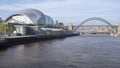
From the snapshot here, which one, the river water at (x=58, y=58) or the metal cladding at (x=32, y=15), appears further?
the metal cladding at (x=32, y=15)

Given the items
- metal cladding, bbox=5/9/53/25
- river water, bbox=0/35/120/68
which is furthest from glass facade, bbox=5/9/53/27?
river water, bbox=0/35/120/68

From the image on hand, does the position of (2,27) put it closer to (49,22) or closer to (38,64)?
(38,64)

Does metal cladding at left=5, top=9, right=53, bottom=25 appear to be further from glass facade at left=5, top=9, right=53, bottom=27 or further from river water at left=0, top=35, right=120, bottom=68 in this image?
river water at left=0, top=35, right=120, bottom=68

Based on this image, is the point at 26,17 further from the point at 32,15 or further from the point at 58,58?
the point at 58,58

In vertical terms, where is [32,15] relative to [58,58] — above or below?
above

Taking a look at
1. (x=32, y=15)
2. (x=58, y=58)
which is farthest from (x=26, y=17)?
(x=58, y=58)

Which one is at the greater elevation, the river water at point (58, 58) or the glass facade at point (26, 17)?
the glass facade at point (26, 17)

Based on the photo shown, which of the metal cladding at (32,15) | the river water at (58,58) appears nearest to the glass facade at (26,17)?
the metal cladding at (32,15)

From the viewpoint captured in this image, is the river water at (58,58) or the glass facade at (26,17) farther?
the glass facade at (26,17)

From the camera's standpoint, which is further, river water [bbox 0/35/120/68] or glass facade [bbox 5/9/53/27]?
glass facade [bbox 5/9/53/27]

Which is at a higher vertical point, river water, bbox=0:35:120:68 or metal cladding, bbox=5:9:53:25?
metal cladding, bbox=5:9:53:25

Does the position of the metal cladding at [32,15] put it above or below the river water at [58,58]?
above

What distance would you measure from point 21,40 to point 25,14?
52.8 meters

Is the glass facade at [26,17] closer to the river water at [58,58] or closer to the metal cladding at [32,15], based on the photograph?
the metal cladding at [32,15]
